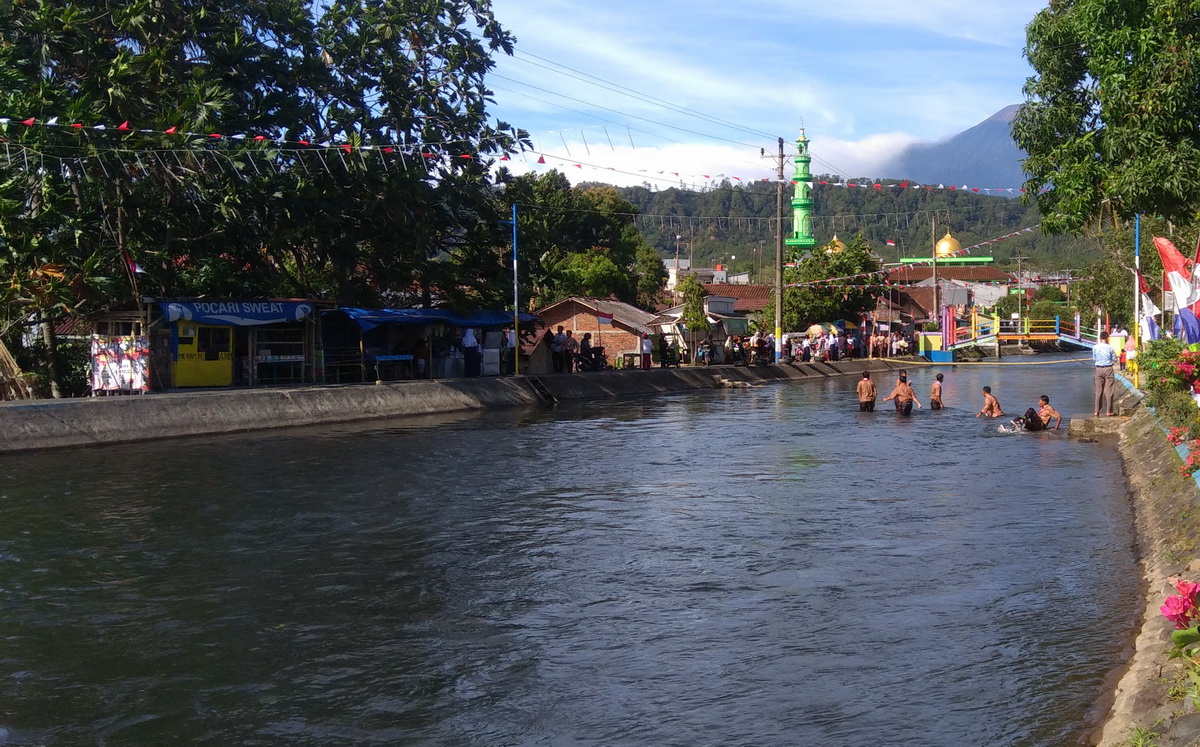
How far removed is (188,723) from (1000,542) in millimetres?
9532

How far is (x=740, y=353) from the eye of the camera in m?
51.7

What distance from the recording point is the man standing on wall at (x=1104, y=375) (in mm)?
24158

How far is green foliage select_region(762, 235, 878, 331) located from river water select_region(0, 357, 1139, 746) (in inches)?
1702

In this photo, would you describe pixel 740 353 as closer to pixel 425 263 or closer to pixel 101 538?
pixel 425 263

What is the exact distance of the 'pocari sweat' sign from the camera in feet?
88.6

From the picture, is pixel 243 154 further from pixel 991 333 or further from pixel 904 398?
pixel 991 333

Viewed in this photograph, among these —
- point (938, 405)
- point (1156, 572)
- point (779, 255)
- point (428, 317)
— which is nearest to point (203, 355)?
point (428, 317)

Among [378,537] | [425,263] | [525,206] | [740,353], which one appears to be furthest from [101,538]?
[740,353]

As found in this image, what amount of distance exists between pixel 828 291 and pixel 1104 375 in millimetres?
40064

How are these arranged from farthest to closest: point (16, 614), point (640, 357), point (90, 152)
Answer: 1. point (640, 357)
2. point (90, 152)
3. point (16, 614)

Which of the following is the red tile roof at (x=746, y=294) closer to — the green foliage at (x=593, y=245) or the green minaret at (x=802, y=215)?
the green foliage at (x=593, y=245)

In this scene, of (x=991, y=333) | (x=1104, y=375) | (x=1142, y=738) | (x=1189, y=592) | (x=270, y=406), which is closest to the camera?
(x=1142, y=738)

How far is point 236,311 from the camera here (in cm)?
2816

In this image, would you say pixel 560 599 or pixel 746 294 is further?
pixel 746 294
